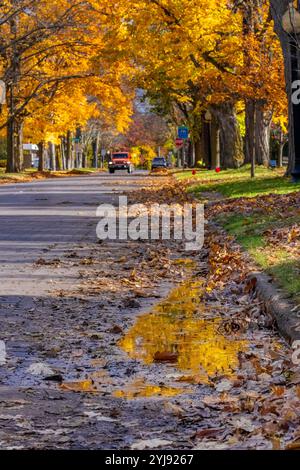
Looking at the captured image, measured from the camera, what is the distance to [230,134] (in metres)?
50.6

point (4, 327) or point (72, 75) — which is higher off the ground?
point (72, 75)

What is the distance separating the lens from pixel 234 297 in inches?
442

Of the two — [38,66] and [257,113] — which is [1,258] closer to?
[257,113]

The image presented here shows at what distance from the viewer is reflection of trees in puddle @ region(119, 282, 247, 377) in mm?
7816

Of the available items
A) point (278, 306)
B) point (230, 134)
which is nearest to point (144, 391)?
point (278, 306)

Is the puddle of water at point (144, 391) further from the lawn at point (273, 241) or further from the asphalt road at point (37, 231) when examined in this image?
the asphalt road at point (37, 231)

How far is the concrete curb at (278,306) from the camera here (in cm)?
849

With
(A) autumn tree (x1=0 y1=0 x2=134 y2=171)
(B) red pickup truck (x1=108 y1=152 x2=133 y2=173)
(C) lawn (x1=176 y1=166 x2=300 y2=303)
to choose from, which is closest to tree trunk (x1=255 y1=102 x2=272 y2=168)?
(A) autumn tree (x1=0 y1=0 x2=134 y2=171)

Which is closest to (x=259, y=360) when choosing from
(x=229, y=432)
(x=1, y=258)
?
(x=229, y=432)

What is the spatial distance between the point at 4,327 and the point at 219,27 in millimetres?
34055

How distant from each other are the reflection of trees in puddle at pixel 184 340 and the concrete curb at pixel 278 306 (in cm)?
38

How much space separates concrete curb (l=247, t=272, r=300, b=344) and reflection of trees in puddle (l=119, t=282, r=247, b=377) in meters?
0.38

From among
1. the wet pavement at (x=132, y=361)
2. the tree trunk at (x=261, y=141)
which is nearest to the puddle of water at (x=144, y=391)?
the wet pavement at (x=132, y=361)

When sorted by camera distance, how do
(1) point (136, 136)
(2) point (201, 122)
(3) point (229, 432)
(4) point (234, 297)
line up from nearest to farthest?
1. (3) point (229, 432)
2. (4) point (234, 297)
3. (2) point (201, 122)
4. (1) point (136, 136)
